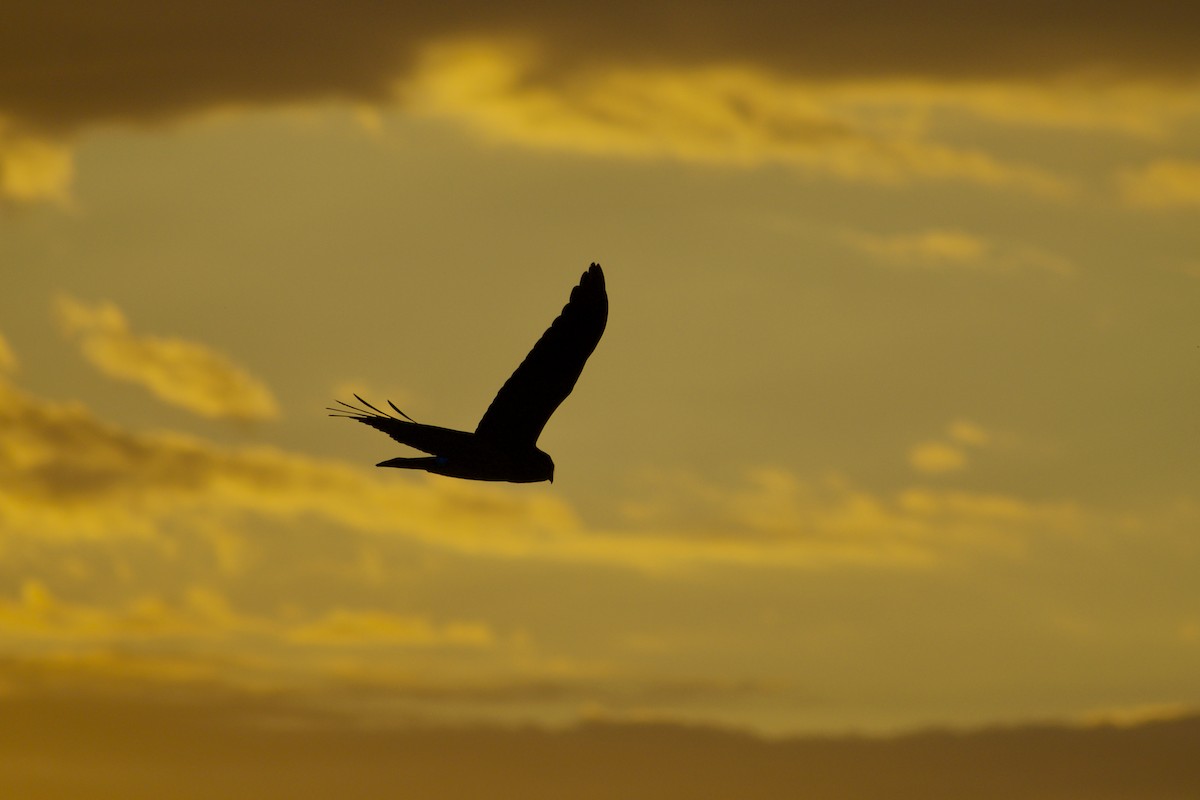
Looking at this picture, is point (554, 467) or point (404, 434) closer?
point (404, 434)

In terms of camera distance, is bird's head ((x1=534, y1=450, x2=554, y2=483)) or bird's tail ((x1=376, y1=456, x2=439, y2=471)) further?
bird's head ((x1=534, y1=450, x2=554, y2=483))

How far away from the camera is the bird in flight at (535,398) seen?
2448cm

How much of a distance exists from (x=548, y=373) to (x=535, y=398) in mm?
473

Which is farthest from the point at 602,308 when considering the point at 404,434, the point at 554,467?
the point at 404,434

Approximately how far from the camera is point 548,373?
82.3ft

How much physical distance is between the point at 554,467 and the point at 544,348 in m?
2.01

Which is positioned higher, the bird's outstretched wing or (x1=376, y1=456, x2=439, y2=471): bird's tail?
the bird's outstretched wing

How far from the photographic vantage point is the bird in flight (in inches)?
964

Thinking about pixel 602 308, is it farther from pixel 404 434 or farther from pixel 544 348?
pixel 404 434

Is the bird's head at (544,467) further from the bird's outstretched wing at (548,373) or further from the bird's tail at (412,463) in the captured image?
the bird's tail at (412,463)

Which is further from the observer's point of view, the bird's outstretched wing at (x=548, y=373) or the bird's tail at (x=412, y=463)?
the bird's outstretched wing at (x=548, y=373)

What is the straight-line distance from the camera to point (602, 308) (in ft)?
83.9

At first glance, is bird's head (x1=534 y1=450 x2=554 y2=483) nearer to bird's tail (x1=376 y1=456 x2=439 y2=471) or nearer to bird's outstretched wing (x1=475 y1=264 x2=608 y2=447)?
bird's outstretched wing (x1=475 y1=264 x2=608 y2=447)

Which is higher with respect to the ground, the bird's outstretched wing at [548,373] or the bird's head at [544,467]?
the bird's outstretched wing at [548,373]
